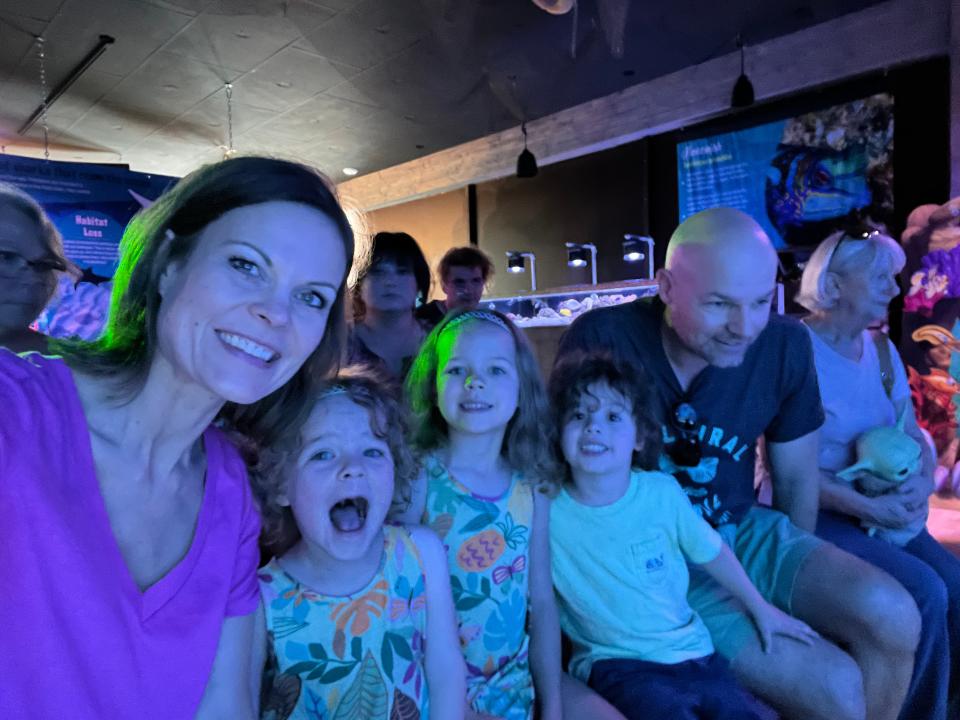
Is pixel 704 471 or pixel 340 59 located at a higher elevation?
pixel 340 59

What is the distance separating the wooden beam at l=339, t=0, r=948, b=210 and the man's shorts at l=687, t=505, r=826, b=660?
3501 millimetres

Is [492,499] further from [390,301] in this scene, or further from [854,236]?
[854,236]

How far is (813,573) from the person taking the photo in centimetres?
167

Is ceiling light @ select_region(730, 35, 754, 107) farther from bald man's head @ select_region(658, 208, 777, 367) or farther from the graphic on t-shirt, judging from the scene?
the graphic on t-shirt

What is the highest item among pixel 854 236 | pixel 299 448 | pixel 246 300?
pixel 854 236

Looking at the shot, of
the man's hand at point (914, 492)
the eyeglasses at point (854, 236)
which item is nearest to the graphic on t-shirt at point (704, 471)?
the man's hand at point (914, 492)

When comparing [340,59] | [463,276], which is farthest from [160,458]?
[340,59]

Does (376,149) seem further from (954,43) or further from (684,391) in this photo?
(684,391)

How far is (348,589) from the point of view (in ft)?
3.99

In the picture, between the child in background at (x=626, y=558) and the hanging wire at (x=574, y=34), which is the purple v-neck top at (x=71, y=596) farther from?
the hanging wire at (x=574, y=34)

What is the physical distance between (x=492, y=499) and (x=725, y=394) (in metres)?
0.80

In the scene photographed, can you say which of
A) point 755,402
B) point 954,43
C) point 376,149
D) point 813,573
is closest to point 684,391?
point 755,402

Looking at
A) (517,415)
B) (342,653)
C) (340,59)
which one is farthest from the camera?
(340,59)

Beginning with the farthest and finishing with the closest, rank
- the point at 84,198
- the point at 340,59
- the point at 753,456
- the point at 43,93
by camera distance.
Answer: the point at 43,93
the point at 340,59
the point at 84,198
the point at 753,456
